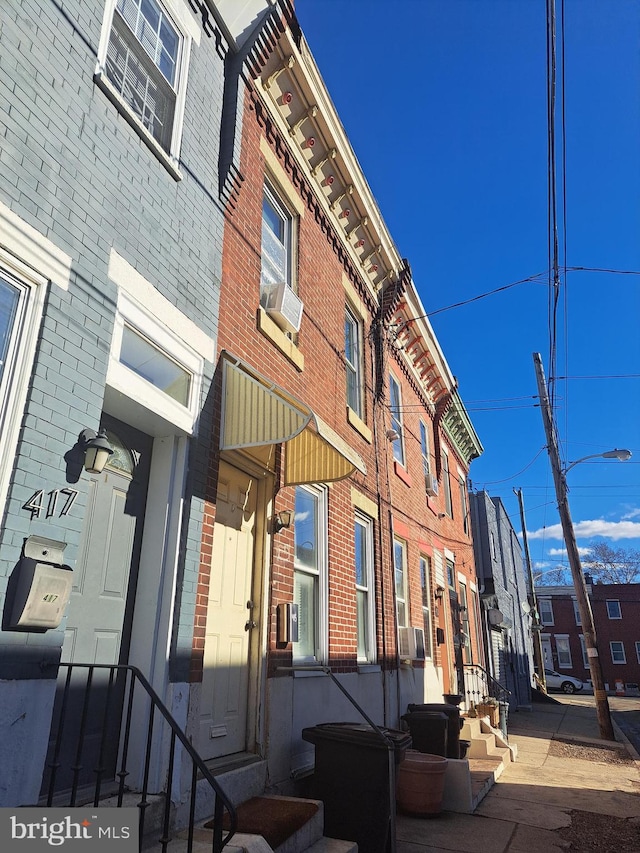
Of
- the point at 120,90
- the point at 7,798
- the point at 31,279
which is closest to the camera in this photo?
the point at 7,798

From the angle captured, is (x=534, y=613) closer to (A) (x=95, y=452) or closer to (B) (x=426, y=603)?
(B) (x=426, y=603)

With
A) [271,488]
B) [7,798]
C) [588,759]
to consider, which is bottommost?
[588,759]

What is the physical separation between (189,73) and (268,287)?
2158mm

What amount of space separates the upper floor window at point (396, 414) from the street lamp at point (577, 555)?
5.63 meters

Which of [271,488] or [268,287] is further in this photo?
[268,287]

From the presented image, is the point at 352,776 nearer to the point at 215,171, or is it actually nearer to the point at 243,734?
the point at 243,734

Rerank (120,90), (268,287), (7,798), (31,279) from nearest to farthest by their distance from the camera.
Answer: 1. (7,798)
2. (31,279)
3. (120,90)
4. (268,287)

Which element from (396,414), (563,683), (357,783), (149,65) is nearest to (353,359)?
(396,414)

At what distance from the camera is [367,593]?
335 inches

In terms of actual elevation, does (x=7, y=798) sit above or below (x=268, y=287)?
below

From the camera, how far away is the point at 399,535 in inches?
402

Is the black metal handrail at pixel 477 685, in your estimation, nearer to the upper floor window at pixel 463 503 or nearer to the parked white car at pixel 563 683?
the upper floor window at pixel 463 503

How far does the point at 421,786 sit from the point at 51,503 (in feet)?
16.7

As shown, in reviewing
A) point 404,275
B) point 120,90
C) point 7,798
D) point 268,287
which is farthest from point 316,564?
A: point 404,275
